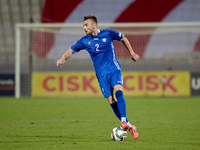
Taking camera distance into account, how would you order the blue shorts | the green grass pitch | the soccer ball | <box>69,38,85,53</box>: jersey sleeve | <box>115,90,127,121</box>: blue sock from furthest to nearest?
<box>69,38,85,53</box>: jersey sleeve
the blue shorts
<box>115,90,127,121</box>: blue sock
the soccer ball
the green grass pitch

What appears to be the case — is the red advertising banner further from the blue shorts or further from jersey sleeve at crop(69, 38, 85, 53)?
the blue shorts

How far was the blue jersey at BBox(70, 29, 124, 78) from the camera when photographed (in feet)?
16.7

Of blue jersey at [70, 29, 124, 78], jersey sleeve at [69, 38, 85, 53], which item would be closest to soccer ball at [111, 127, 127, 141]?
blue jersey at [70, 29, 124, 78]

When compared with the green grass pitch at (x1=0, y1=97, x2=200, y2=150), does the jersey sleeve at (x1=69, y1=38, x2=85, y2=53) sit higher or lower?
higher

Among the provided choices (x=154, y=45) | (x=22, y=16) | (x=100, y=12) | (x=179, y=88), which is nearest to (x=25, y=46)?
(x=22, y=16)

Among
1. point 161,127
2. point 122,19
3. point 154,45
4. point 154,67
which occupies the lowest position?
point 161,127

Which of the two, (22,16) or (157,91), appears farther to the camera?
(22,16)

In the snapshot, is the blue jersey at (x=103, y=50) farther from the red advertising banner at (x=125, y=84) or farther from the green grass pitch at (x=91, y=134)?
the red advertising banner at (x=125, y=84)

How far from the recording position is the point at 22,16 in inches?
796

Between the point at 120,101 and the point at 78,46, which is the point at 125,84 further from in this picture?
the point at 120,101

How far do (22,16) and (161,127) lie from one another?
15.8 m

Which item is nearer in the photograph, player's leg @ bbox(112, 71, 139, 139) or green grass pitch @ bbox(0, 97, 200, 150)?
green grass pitch @ bbox(0, 97, 200, 150)

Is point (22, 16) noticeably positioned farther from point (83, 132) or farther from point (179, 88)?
point (83, 132)

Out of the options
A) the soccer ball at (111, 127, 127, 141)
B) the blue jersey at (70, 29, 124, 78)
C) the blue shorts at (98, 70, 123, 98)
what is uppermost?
the blue jersey at (70, 29, 124, 78)
